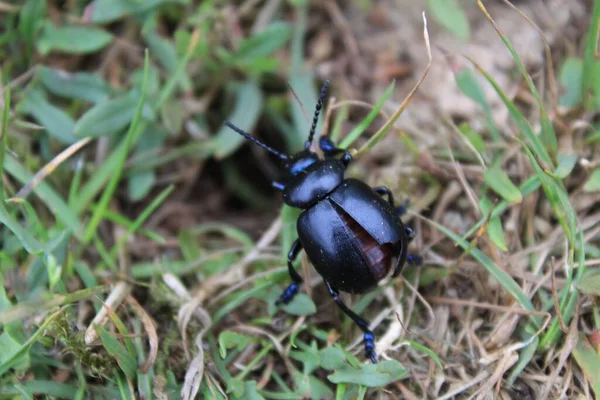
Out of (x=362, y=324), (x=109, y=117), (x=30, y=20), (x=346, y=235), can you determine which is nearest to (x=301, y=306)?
(x=362, y=324)

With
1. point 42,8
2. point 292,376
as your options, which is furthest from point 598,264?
point 42,8

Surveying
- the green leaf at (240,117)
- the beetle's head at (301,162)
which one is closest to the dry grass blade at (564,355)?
the beetle's head at (301,162)

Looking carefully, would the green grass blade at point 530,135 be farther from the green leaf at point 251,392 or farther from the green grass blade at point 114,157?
the green leaf at point 251,392

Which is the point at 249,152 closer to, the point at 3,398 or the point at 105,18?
the point at 105,18

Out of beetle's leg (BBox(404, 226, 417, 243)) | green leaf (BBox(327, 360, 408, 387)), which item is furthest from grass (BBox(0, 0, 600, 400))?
beetle's leg (BBox(404, 226, 417, 243))

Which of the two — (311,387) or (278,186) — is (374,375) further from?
(278,186)

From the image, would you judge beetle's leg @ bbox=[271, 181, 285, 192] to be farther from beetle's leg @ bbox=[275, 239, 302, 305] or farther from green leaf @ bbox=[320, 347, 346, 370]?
green leaf @ bbox=[320, 347, 346, 370]
